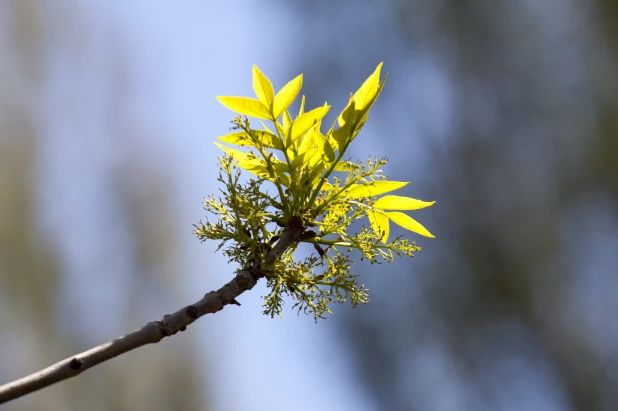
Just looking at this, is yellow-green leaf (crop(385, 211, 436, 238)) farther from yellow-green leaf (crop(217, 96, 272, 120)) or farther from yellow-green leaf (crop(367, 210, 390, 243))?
yellow-green leaf (crop(217, 96, 272, 120))

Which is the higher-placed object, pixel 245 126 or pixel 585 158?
pixel 585 158

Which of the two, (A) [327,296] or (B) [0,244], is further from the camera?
(B) [0,244]

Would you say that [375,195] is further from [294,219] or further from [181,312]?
[181,312]

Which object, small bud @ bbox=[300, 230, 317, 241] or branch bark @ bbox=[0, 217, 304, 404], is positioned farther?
small bud @ bbox=[300, 230, 317, 241]

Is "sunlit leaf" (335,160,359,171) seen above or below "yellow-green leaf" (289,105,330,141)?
below

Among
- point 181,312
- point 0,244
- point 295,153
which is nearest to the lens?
point 181,312

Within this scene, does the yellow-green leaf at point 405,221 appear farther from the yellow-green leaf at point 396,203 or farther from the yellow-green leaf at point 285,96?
the yellow-green leaf at point 285,96

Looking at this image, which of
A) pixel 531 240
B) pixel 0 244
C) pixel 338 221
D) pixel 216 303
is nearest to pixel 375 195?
pixel 338 221

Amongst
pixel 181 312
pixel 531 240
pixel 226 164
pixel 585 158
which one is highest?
pixel 585 158
